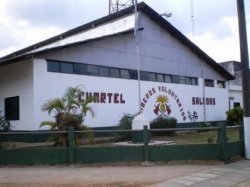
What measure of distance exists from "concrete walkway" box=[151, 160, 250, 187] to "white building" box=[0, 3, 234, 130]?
11.2 meters

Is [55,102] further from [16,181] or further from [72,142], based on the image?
[16,181]

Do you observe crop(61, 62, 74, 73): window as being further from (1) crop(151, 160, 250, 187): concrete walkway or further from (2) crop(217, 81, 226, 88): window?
(2) crop(217, 81, 226, 88): window

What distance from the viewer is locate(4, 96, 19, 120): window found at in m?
21.6

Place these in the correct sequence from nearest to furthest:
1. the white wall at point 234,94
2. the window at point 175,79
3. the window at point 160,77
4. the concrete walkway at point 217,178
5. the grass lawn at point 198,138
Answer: the concrete walkway at point 217,178 < the grass lawn at point 198,138 < the window at point 160,77 < the window at point 175,79 < the white wall at point 234,94

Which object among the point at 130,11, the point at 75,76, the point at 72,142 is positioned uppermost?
the point at 130,11

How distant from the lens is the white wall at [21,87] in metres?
20.4

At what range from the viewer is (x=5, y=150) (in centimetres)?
1345

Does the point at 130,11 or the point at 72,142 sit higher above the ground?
the point at 130,11

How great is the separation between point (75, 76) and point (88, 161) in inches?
388

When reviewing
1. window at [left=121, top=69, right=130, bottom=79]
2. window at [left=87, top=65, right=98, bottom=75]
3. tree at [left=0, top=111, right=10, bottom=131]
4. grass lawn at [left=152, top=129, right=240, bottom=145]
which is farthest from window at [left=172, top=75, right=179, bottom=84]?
tree at [left=0, top=111, right=10, bottom=131]

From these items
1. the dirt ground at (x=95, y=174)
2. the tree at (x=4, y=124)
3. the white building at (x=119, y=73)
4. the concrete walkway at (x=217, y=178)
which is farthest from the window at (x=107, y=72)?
the concrete walkway at (x=217, y=178)

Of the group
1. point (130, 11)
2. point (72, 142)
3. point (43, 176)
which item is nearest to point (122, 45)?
point (130, 11)

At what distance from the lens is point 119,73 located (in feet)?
81.8

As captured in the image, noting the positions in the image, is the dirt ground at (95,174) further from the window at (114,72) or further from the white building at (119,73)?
the window at (114,72)
